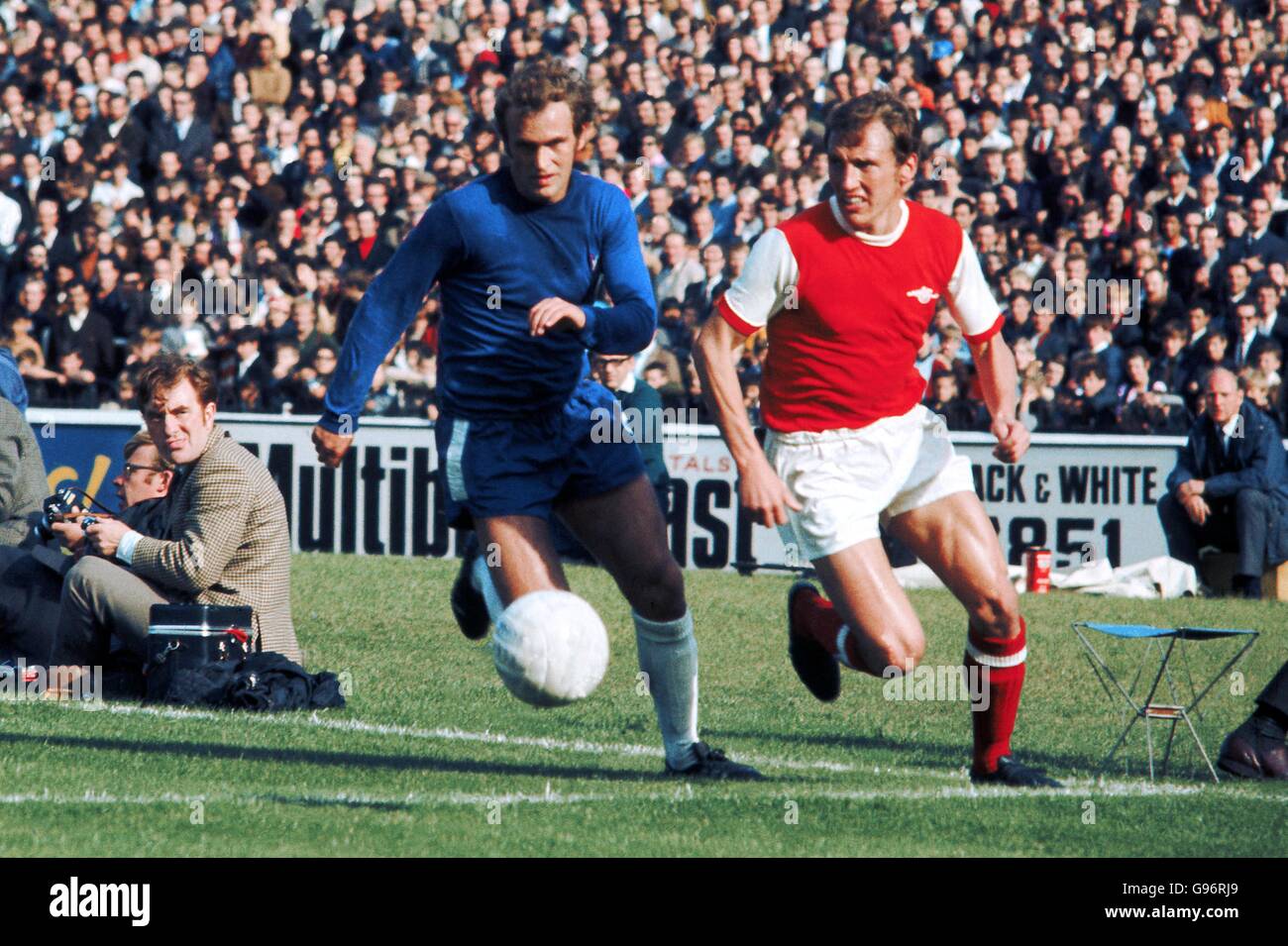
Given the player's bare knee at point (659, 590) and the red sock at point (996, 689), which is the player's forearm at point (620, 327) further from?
the red sock at point (996, 689)

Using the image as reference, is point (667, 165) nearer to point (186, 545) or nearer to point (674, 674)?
point (186, 545)

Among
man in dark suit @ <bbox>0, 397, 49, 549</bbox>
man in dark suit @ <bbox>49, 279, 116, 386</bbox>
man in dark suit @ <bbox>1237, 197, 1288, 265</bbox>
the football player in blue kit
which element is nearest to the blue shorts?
the football player in blue kit

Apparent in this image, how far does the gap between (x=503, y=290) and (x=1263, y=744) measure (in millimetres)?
3413

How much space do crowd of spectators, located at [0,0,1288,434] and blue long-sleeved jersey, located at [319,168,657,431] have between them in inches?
349

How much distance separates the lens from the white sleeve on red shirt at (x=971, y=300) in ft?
24.5

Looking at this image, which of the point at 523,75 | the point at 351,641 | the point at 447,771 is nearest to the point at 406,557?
the point at 351,641

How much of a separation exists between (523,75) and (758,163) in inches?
492

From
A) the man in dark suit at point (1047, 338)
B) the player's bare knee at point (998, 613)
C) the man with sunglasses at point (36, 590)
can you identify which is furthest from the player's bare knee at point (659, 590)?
the man in dark suit at point (1047, 338)

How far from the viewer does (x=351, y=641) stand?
38.4ft

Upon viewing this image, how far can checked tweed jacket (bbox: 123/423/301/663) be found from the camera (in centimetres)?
917

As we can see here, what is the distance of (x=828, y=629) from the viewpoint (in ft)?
26.6

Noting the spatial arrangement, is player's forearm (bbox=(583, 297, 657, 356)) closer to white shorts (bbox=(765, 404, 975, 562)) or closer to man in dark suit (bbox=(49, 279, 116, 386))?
white shorts (bbox=(765, 404, 975, 562))

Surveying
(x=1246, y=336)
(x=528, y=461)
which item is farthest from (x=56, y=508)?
(x=1246, y=336)
